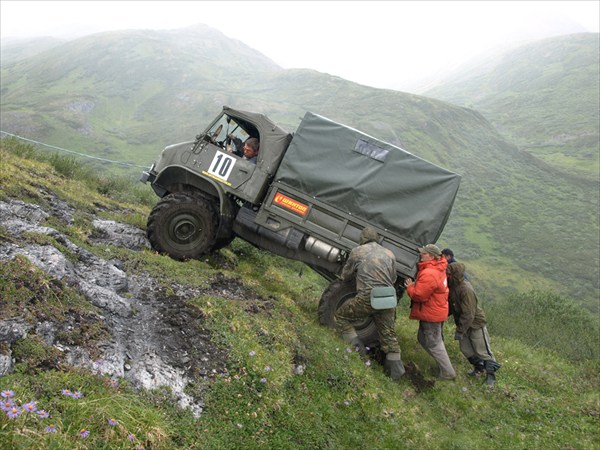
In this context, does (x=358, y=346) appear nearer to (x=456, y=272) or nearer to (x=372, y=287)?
(x=372, y=287)

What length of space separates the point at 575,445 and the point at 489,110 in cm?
12489

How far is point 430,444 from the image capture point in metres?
5.18

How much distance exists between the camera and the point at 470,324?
289 inches

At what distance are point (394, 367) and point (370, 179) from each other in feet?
10.7

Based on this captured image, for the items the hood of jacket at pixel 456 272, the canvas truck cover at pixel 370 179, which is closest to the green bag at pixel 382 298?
the canvas truck cover at pixel 370 179

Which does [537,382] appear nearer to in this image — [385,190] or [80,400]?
[385,190]

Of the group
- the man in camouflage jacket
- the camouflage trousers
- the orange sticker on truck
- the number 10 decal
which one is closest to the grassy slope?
the man in camouflage jacket

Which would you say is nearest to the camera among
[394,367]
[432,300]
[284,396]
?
[284,396]

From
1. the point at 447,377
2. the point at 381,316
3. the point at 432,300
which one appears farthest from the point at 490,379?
the point at 381,316

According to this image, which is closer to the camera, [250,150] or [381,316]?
[381,316]

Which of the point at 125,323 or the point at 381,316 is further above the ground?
the point at 381,316

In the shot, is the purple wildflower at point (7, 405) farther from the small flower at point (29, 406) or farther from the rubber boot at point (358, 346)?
→ the rubber boot at point (358, 346)

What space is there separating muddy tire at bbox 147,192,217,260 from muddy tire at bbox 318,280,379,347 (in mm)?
2467

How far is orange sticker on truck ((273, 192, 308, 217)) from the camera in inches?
303
